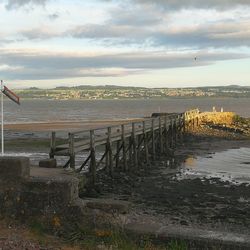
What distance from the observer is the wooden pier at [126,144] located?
1468 centimetres

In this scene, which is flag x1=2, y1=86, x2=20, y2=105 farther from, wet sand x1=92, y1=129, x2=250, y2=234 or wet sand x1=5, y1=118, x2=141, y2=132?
wet sand x1=5, y1=118, x2=141, y2=132

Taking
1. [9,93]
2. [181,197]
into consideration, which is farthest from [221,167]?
[9,93]

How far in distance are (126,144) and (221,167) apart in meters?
4.58

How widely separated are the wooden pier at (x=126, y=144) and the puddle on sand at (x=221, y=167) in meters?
2.08

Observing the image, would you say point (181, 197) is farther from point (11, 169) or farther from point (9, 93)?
point (11, 169)

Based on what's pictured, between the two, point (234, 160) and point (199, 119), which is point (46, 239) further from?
point (199, 119)

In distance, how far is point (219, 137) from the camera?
128 feet

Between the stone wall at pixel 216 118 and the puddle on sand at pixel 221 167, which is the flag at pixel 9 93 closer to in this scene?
the puddle on sand at pixel 221 167

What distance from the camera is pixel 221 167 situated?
22484 mm

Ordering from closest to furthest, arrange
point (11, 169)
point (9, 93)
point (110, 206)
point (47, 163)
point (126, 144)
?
1. point (110, 206)
2. point (11, 169)
3. point (9, 93)
4. point (47, 163)
5. point (126, 144)

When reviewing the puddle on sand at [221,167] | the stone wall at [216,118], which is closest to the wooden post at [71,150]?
the puddle on sand at [221,167]

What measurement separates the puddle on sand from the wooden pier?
2078 millimetres

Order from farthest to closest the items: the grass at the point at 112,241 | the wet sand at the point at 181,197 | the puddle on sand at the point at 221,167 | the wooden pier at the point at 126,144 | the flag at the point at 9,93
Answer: the puddle on sand at the point at 221,167 < the wooden pier at the point at 126,144 < the wet sand at the point at 181,197 < the flag at the point at 9,93 < the grass at the point at 112,241

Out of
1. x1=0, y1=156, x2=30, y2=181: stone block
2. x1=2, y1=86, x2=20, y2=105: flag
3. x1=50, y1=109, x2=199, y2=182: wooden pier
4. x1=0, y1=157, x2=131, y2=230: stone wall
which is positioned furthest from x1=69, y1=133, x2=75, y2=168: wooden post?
x1=0, y1=156, x2=30, y2=181: stone block
